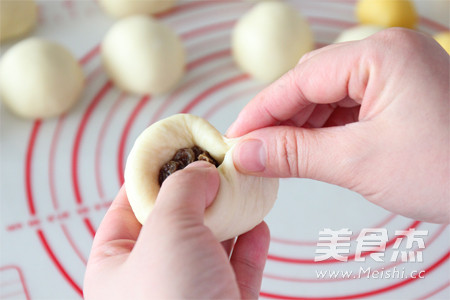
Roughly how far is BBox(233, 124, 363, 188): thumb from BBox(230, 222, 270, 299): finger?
0.70ft

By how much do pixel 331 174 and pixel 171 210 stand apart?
11.6 inches

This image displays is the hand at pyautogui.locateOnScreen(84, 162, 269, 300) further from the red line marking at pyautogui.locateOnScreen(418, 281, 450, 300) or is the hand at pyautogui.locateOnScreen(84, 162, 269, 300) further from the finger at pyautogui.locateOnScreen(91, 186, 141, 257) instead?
the red line marking at pyautogui.locateOnScreen(418, 281, 450, 300)

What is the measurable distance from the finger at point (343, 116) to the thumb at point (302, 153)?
0.98ft

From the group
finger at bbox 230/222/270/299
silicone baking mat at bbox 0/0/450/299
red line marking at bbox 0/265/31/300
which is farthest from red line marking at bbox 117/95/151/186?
finger at bbox 230/222/270/299

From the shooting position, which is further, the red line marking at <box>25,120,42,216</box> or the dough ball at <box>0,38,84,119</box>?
the dough ball at <box>0,38,84,119</box>

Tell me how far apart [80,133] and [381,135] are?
38.1 inches

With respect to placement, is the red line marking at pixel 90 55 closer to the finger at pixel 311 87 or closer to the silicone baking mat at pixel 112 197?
the silicone baking mat at pixel 112 197

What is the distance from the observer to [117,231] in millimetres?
967

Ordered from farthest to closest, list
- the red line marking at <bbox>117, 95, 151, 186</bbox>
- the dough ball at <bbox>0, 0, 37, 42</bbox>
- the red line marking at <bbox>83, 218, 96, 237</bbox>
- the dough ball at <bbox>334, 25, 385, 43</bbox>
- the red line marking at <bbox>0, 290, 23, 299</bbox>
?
the dough ball at <bbox>0, 0, 37, 42</bbox>, the dough ball at <bbox>334, 25, 385, 43</bbox>, the red line marking at <bbox>117, 95, 151, 186</bbox>, the red line marking at <bbox>83, 218, 96, 237</bbox>, the red line marking at <bbox>0, 290, 23, 299</bbox>

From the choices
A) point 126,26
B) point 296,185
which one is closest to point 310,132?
point 296,185

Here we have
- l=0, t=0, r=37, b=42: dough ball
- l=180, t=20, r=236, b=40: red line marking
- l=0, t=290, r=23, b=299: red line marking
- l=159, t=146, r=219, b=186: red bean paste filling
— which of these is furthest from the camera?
l=180, t=20, r=236, b=40: red line marking

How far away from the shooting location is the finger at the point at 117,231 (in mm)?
906

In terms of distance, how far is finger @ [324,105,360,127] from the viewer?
115 cm

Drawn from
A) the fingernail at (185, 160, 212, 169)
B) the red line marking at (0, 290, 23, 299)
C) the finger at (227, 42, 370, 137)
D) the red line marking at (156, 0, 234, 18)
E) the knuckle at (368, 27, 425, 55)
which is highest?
the red line marking at (156, 0, 234, 18)
